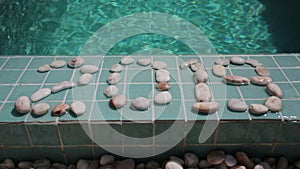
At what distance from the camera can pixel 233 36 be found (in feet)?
11.0

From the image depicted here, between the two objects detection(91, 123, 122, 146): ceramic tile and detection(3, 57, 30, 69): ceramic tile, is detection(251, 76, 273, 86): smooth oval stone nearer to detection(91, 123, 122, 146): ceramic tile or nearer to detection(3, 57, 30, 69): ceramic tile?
detection(91, 123, 122, 146): ceramic tile

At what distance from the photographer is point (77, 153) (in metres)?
1.86

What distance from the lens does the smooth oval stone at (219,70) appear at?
2010mm

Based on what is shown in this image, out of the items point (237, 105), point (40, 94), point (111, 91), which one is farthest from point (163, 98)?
point (40, 94)

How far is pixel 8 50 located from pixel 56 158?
1.82 m

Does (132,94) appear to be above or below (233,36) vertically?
above

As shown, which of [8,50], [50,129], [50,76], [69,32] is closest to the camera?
[50,129]

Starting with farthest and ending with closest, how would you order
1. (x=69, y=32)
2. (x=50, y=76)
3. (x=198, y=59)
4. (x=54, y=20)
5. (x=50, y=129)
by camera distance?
1. (x=54, y=20)
2. (x=69, y=32)
3. (x=198, y=59)
4. (x=50, y=76)
5. (x=50, y=129)

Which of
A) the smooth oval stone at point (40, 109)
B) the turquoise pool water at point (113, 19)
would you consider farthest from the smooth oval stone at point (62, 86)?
the turquoise pool water at point (113, 19)

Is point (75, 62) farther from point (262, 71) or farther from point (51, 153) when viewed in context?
point (262, 71)

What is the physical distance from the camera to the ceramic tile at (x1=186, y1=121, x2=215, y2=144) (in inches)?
67.8

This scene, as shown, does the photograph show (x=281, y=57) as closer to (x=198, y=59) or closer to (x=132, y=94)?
(x=198, y=59)

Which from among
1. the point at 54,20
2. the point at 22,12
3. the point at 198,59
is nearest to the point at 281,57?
the point at 198,59

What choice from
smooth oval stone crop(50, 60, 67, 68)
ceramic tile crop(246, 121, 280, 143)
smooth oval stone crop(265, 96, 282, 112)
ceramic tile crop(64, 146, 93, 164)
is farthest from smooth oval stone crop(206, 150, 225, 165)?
smooth oval stone crop(50, 60, 67, 68)
